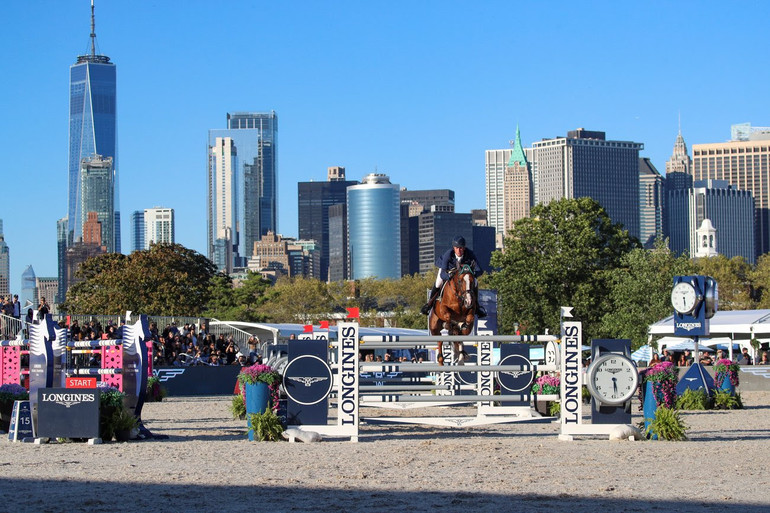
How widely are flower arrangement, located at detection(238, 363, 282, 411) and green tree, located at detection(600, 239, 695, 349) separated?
4894cm

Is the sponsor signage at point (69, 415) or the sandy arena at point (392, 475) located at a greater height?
the sponsor signage at point (69, 415)

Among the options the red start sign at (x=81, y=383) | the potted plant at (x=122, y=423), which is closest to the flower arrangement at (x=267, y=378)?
the potted plant at (x=122, y=423)

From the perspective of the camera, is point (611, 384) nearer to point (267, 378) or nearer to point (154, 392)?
Answer: point (267, 378)

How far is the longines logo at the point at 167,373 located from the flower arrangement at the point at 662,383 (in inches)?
706

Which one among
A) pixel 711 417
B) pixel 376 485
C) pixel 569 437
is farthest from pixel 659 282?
pixel 376 485

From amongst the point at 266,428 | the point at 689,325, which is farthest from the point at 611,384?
the point at 689,325

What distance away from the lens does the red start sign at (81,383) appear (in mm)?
14640

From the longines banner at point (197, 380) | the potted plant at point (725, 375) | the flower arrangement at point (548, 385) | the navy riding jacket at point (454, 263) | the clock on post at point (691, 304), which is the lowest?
the longines banner at point (197, 380)

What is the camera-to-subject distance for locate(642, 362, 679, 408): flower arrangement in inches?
647

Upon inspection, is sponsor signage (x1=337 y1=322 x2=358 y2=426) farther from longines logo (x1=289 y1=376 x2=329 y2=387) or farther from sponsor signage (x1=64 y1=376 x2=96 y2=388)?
sponsor signage (x1=64 y1=376 x2=96 y2=388)

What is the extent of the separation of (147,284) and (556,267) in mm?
25636

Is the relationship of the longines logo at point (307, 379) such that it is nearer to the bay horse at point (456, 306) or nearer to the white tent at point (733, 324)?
the bay horse at point (456, 306)

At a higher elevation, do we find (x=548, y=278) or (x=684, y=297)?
(x=548, y=278)

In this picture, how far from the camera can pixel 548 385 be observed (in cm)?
1909
